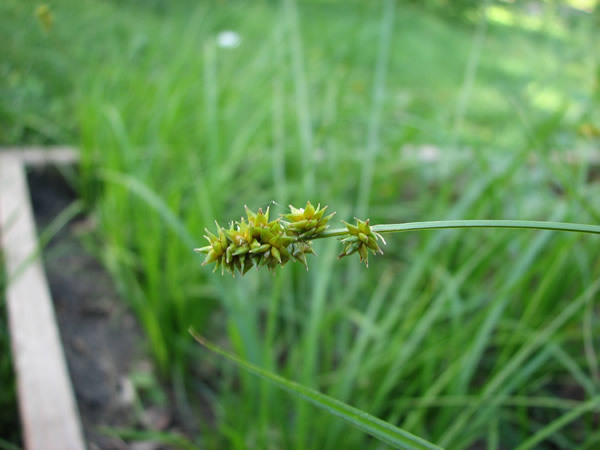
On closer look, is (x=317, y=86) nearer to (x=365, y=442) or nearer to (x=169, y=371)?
(x=169, y=371)

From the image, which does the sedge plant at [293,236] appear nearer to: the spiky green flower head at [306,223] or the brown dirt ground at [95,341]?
the spiky green flower head at [306,223]

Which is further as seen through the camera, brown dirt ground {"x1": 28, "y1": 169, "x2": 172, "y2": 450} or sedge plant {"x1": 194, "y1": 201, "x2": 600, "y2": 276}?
brown dirt ground {"x1": 28, "y1": 169, "x2": 172, "y2": 450}

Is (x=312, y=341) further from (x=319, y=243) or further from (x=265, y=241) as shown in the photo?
(x=265, y=241)

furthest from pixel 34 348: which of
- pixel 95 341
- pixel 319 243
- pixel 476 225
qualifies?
pixel 476 225

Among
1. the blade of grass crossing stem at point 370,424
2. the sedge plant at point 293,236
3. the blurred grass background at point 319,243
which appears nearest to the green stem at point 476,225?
the sedge plant at point 293,236

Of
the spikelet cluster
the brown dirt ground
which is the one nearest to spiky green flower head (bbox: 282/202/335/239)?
the spikelet cluster

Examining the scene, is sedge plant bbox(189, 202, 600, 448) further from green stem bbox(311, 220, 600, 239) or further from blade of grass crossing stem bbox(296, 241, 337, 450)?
blade of grass crossing stem bbox(296, 241, 337, 450)
